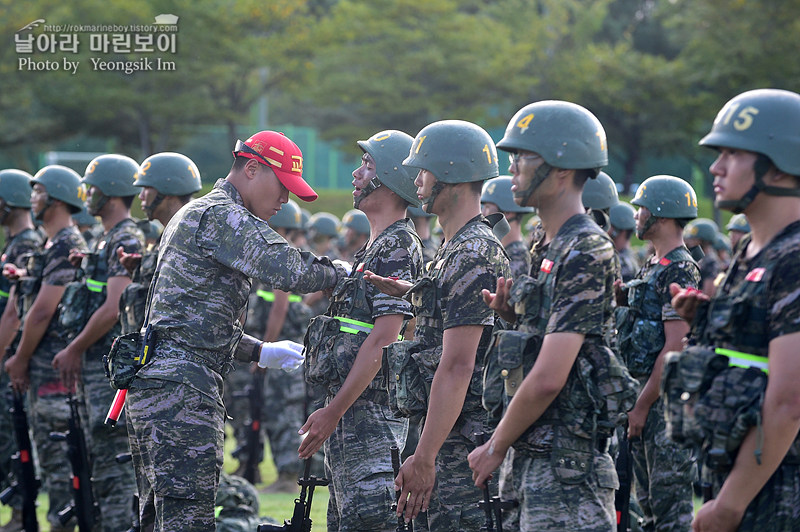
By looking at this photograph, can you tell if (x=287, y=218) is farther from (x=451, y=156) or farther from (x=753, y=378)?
(x=753, y=378)

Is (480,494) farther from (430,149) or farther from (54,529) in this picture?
(54,529)

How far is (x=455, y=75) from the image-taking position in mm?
32906

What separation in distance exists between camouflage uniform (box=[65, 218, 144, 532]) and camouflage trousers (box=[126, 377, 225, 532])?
2851 millimetres

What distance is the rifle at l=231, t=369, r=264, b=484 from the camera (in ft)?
38.1

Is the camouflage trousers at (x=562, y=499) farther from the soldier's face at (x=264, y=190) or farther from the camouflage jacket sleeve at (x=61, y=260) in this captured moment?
the camouflage jacket sleeve at (x=61, y=260)

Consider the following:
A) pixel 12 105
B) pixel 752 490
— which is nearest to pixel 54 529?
pixel 752 490

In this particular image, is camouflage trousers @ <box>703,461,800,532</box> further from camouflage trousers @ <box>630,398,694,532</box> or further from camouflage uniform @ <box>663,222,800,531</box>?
camouflage trousers @ <box>630,398,694,532</box>

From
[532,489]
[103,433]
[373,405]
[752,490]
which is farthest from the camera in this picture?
[103,433]

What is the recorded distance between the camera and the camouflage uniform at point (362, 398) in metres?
5.50

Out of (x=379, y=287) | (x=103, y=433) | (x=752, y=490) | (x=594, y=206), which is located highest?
(x=594, y=206)

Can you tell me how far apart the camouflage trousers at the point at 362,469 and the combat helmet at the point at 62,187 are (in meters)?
4.62

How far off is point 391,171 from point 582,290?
2097 mm

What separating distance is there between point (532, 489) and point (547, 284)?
32.9 inches

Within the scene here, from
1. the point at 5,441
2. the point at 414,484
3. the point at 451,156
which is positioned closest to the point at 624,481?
the point at 414,484
